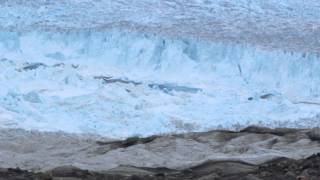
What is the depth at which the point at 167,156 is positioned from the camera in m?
7.20

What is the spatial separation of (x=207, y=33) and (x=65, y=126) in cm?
442

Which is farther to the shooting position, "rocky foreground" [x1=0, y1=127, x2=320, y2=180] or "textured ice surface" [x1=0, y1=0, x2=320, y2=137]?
"textured ice surface" [x1=0, y1=0, x2=320, y2=137]

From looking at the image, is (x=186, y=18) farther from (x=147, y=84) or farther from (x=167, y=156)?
(x=167, y=156)

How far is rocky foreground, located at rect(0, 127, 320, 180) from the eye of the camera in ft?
18.6

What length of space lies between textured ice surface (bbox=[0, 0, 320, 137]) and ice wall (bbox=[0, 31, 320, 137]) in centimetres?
2

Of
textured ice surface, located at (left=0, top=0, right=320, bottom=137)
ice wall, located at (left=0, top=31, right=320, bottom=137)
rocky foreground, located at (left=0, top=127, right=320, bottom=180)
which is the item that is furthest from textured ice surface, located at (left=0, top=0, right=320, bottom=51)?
rocky foreground, located at (left=0, top=127, right=320, bottom=180)

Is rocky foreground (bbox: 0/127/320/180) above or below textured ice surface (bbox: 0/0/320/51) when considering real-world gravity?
below

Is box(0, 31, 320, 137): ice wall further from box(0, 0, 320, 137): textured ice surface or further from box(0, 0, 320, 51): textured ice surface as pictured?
box(0, 0, 320, 51): textured ice surface

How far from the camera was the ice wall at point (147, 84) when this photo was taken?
9781 mm

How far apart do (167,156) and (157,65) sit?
4968mm

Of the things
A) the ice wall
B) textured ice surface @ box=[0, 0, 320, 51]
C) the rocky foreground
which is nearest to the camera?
the rocky foreground

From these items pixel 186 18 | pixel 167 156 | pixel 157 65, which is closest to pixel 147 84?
pixel 157 65

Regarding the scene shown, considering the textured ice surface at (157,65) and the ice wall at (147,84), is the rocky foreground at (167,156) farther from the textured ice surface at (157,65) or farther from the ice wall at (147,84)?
the textured ice surface at (157,65)

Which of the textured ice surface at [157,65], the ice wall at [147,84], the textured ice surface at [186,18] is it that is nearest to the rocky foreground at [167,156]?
the ice wall at [147,84]
